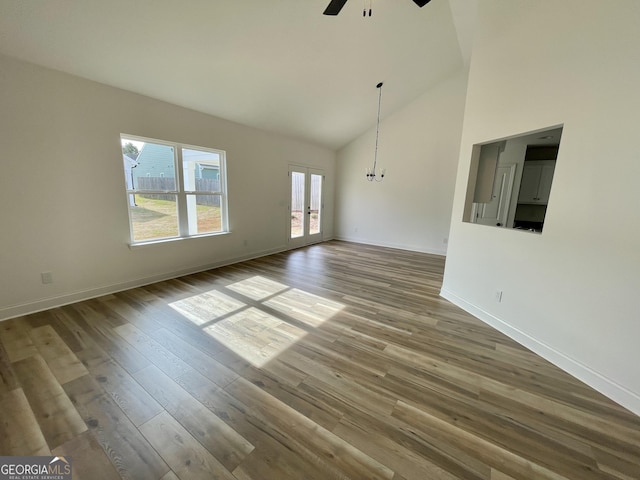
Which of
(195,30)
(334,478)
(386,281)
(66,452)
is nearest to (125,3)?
(195,30)

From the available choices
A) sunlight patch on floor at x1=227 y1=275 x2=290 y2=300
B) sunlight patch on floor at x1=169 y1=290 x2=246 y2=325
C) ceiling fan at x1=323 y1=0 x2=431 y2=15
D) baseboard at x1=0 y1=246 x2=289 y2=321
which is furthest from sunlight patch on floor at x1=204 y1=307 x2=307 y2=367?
ceiling fan at x1=323 y1=0 x2=431 y2=15

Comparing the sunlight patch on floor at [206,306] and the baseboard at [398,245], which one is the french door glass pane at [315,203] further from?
the sunlight patch on floor at [206,306]

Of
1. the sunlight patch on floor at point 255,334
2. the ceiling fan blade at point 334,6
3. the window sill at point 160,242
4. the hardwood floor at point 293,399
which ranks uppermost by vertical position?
the ceiling fan blade at point 334,6

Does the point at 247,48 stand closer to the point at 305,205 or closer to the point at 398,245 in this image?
the point at 305,205

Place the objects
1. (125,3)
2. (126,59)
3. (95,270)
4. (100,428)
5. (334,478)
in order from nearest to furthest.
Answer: (334,478) → (100,428) → (125,3) → (126,59) → (95,270)

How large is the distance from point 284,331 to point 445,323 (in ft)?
6.11

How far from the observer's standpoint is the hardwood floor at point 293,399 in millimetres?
1381

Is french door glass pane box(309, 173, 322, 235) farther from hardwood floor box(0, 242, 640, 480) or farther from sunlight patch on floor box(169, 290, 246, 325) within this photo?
hardwood floor box(0, 242, 640, 480)

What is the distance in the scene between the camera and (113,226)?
3.39m

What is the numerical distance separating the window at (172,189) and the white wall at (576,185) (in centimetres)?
432

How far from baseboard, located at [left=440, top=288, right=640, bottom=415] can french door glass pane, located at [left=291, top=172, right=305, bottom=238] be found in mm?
4510

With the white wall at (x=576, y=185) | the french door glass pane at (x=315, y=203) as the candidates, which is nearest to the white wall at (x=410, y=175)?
the french door glass pane at (x=315, y=203)

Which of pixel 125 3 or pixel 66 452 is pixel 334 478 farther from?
pixel 125 3

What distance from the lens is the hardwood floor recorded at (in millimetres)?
1381
